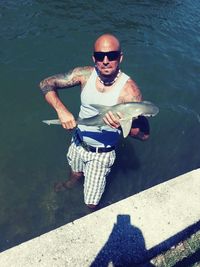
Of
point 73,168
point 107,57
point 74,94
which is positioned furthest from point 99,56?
point 74,94

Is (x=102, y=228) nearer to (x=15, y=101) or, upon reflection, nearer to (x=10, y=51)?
→ (x=15, y=101)

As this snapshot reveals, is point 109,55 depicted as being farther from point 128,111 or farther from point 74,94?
point 74,94

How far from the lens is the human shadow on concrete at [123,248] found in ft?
20.7

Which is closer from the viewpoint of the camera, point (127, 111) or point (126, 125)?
point (127, 111)

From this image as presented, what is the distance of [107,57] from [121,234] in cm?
332

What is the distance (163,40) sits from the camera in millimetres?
15188

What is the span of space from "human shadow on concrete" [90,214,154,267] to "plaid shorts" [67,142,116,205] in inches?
54.9

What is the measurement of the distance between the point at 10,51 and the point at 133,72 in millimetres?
4594

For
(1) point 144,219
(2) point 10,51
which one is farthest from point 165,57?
(1) point 144,219

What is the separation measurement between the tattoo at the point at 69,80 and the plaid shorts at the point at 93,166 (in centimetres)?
142

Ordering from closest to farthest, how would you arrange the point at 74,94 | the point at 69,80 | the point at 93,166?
the point at 69,80 < the point at 93,166 < the point at 74,94

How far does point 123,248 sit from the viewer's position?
6469 mm

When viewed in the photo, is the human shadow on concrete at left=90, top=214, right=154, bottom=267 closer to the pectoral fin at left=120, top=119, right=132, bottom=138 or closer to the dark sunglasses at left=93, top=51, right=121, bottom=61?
the pectoral fin at left=120, top=119, right=132, bottom=138

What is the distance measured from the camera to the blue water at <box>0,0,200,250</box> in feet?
30.1
